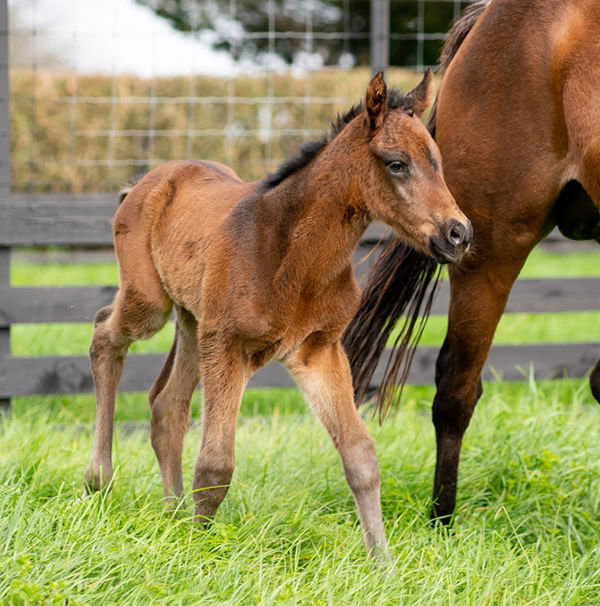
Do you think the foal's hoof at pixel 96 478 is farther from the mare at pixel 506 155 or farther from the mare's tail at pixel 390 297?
the mare at pixel 506 155

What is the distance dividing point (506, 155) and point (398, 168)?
62cm

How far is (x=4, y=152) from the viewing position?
5.40 metres

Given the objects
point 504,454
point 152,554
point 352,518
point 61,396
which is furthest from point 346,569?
point 61,396

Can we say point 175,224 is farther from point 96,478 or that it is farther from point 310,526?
point 310,526

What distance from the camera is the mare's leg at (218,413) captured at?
298cm

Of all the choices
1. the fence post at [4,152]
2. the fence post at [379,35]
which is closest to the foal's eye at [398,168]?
the fence post at [379,35]

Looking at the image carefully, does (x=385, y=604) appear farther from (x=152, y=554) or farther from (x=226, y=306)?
(x=226, y=306)

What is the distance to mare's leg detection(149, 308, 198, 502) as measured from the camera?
3.56m

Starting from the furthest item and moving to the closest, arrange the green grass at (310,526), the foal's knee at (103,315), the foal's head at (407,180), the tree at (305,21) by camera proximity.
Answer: the tree at (305,21), the foal's knee at (103,315), the foal's head at (407,180), the green grass at (310,526)

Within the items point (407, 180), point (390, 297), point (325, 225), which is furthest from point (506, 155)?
point (390, 297)

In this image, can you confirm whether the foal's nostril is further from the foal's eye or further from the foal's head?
the foal's eye

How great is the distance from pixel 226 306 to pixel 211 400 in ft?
1.01

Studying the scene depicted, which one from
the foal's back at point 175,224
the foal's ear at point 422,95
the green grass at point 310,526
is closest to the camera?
the green grass at point 310,526

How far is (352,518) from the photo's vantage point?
3.57 metres
